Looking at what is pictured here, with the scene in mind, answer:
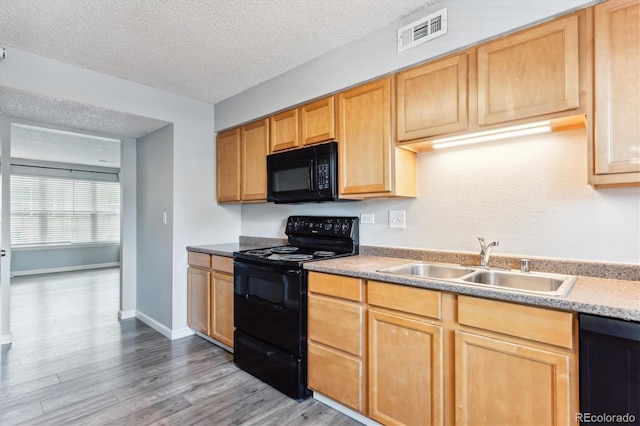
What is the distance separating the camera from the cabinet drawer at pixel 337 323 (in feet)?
6.17

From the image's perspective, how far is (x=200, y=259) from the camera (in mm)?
3186

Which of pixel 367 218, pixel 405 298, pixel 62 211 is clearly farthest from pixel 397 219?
pixel 62 211

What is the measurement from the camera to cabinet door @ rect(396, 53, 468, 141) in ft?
5.93

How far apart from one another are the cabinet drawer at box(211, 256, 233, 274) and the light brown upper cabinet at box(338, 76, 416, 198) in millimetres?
1172

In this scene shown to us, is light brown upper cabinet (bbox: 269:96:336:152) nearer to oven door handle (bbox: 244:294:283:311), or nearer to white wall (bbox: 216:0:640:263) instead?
white wall (bbox: 216:0:640:263)

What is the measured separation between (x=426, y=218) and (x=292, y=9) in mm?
1561

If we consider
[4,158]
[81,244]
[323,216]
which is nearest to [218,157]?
[323,216]

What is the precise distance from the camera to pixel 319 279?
207cm

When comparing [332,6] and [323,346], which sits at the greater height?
[332,6]

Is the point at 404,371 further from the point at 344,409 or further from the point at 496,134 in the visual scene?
the point at 496,134

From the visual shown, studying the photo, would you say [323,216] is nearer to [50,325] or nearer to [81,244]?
[50,325]

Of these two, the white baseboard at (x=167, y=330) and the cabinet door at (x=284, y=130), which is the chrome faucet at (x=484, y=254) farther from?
the white baseboard at (x=167, y=330)

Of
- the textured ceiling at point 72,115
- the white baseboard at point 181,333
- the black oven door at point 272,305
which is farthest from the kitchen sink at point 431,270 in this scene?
the textured ceiling at point 72,115

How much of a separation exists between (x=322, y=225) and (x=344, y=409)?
1.34 metres
